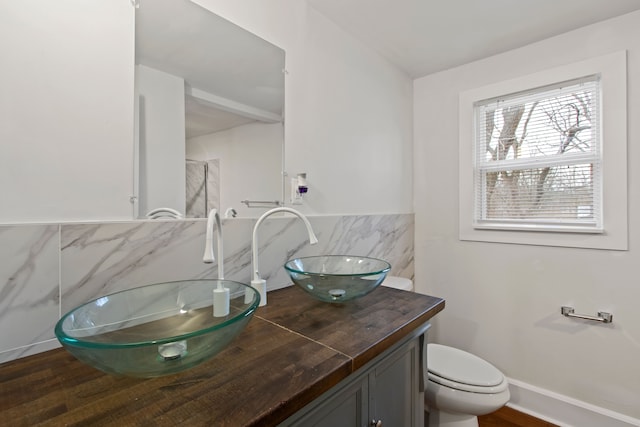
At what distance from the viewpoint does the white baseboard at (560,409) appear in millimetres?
1647

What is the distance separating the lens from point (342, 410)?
2.63 feet

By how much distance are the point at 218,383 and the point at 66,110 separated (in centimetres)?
86

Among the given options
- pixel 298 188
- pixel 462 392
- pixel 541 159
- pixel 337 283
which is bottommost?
pixel 462 392

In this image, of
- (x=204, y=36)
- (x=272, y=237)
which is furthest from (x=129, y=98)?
(x=272, y=237)

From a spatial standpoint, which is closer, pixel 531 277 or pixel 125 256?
pixel 125 256

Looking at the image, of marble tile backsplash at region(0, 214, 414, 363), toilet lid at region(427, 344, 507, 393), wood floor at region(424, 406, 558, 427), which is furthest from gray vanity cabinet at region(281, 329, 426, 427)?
wood floor at region(424, 406, 558, 427)

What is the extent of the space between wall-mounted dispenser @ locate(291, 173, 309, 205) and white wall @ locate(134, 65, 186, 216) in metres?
0.53

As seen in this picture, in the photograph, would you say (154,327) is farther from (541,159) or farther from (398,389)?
(541,159)

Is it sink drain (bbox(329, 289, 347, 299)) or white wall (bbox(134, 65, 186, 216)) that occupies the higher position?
white wall (bbox(134, 65, 186, 216))

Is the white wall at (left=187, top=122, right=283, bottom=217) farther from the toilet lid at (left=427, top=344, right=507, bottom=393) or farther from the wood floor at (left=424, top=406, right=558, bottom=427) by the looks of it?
the wood floor at (left=424, top=406, right=558, bottom=427)

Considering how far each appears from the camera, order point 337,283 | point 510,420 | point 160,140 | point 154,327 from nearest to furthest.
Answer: point 154,327
point 160,140
point 337,283
point 510,420

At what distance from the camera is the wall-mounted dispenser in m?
1.47

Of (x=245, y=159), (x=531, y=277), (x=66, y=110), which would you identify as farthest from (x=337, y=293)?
(x=531, y=277)

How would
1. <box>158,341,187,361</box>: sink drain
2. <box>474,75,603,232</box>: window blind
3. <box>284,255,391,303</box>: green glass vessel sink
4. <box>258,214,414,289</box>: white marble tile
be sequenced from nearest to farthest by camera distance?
<box>158,341,187,361</box>: sink drain
<box>284,255,391,303</box>: green glass vessel sink
<box>258,214,414,289</box>: white marble tile
<box>474,75,603,232</box>: window blind
